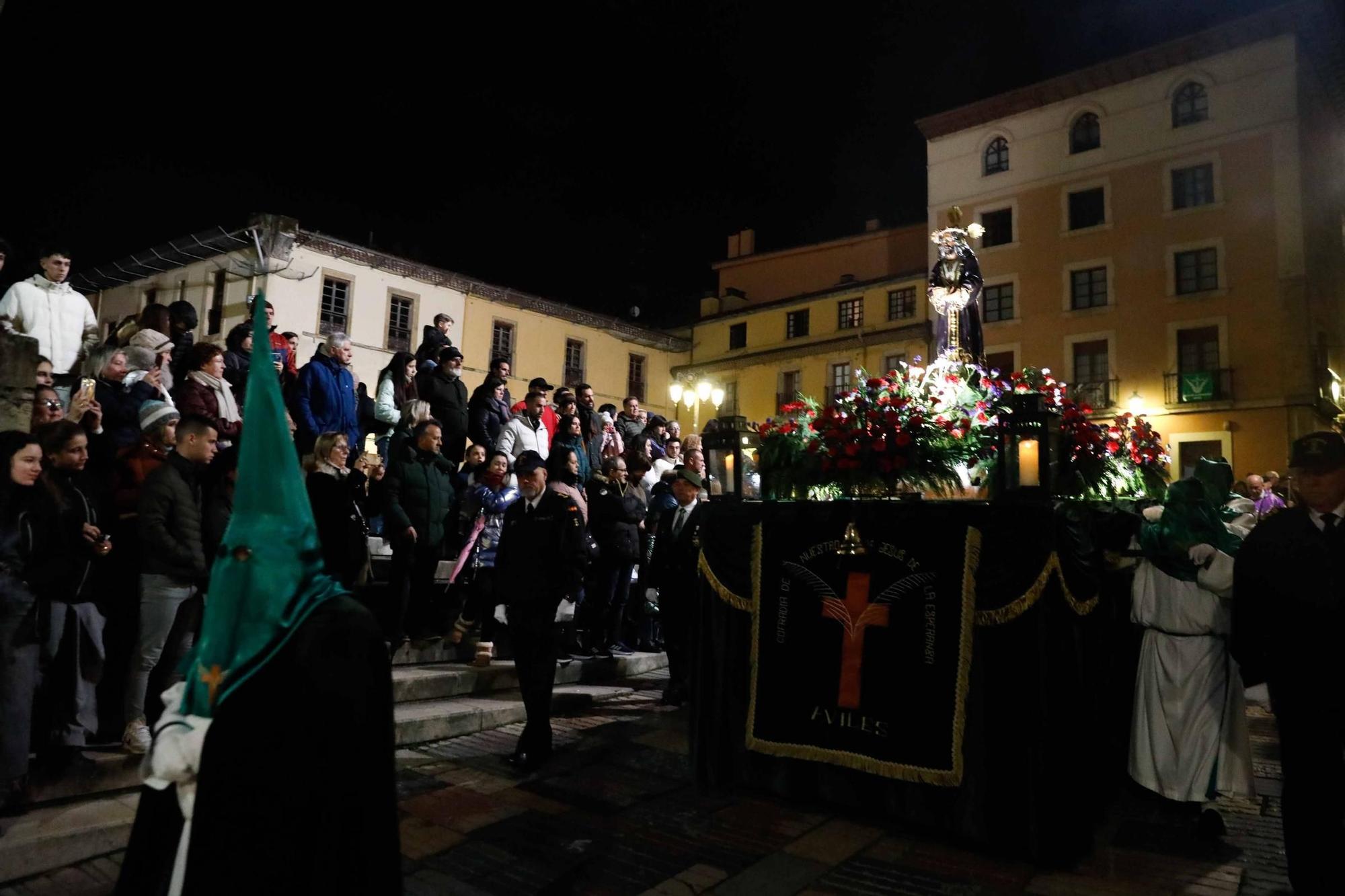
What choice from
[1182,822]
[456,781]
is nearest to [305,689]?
[456,781]

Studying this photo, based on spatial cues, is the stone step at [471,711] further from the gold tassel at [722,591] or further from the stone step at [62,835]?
the gold tassel at [722,591]

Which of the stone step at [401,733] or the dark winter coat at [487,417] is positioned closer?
the stone step at [401,733]

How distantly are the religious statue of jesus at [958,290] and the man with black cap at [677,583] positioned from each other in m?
2.81

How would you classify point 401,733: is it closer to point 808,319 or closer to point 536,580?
point 536,580

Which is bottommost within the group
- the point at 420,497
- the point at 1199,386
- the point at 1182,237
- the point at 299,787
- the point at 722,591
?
the point at 299,787

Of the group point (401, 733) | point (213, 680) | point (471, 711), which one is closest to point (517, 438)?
point (471, 711)

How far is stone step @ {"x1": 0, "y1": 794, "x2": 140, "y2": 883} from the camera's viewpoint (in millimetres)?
3844

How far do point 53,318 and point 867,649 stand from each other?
7.73 m

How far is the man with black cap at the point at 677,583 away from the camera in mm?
7672

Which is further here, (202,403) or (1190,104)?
(1190,104)

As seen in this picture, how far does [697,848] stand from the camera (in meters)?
4.34

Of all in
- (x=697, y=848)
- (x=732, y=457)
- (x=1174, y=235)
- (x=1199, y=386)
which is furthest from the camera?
(x=1174, y=235)

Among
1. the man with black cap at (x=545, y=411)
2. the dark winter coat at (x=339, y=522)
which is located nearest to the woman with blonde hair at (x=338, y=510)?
the dark winter coat at (x=339, y=522)

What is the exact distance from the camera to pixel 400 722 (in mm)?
6027
